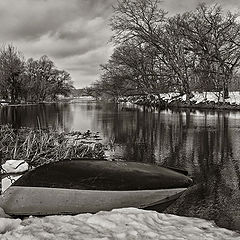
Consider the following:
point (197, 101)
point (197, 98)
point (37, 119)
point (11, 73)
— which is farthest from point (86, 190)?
point (11, 73)

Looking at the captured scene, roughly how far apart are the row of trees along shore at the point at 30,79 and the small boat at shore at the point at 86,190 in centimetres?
5703

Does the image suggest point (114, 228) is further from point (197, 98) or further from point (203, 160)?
point (197, 98)

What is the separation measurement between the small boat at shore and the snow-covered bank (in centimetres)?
52

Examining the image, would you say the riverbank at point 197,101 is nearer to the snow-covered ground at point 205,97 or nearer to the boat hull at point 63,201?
the snow-covered ground at point 205,97

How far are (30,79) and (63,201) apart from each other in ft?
236

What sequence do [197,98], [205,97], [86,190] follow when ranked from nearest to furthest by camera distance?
1. [86,190]
2. [205,97]
3. [197,98]

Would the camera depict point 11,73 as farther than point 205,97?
Yes

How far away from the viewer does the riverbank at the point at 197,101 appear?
31625 millimetres

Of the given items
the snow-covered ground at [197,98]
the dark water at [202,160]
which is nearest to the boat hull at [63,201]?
the dark water at [202,160]

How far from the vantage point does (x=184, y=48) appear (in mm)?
37375

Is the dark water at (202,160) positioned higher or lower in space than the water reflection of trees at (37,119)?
lower

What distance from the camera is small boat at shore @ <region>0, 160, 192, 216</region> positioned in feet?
15.2

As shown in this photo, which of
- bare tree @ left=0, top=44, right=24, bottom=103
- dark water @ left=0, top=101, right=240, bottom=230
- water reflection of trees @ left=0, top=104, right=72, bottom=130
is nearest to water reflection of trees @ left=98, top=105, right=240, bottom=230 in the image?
dark water @ left=0, top=101, right=240, bottom=230

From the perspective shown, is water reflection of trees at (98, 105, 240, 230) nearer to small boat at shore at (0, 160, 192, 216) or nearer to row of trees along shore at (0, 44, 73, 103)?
small boat at shore at (0, 160, 192, 216)
